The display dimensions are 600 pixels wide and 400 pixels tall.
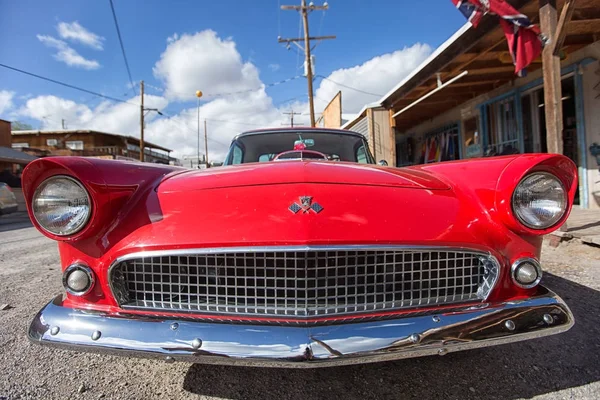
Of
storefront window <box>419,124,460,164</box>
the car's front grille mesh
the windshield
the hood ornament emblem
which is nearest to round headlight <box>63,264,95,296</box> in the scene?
the car's front grille mesh

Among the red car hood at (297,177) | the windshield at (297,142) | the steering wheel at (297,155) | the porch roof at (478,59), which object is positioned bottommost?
the red car hood at (297,177)

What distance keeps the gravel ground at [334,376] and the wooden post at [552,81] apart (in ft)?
8.18

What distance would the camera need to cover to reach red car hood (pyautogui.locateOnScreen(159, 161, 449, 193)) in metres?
1.47

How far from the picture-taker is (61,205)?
4.37ft

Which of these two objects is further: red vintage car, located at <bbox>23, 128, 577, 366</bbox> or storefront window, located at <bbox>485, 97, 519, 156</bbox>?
storefront window, located at <bbox>485, 97, 519, 156</bbox>

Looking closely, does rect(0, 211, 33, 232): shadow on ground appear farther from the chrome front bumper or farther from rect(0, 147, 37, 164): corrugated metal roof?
→ rect(0, 147, 37, 164): corrugated metal roof

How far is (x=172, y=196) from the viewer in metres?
1.46

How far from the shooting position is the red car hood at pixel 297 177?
1.47 metres

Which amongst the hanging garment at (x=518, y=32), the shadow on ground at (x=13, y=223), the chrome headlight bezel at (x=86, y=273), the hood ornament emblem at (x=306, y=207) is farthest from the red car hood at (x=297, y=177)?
the shadow on ground at (x=13, y=223)

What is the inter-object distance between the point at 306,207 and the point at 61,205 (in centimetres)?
94

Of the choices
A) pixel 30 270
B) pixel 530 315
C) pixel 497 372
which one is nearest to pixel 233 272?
pixel 530 315

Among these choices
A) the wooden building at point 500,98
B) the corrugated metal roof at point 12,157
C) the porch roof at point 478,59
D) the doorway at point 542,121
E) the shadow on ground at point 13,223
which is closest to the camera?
the porch roof at point 478,59

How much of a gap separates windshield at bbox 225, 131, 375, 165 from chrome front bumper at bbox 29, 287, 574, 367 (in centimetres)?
187

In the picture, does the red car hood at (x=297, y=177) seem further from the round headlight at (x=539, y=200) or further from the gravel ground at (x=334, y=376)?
the gravel ground at (x=334, y=376)
